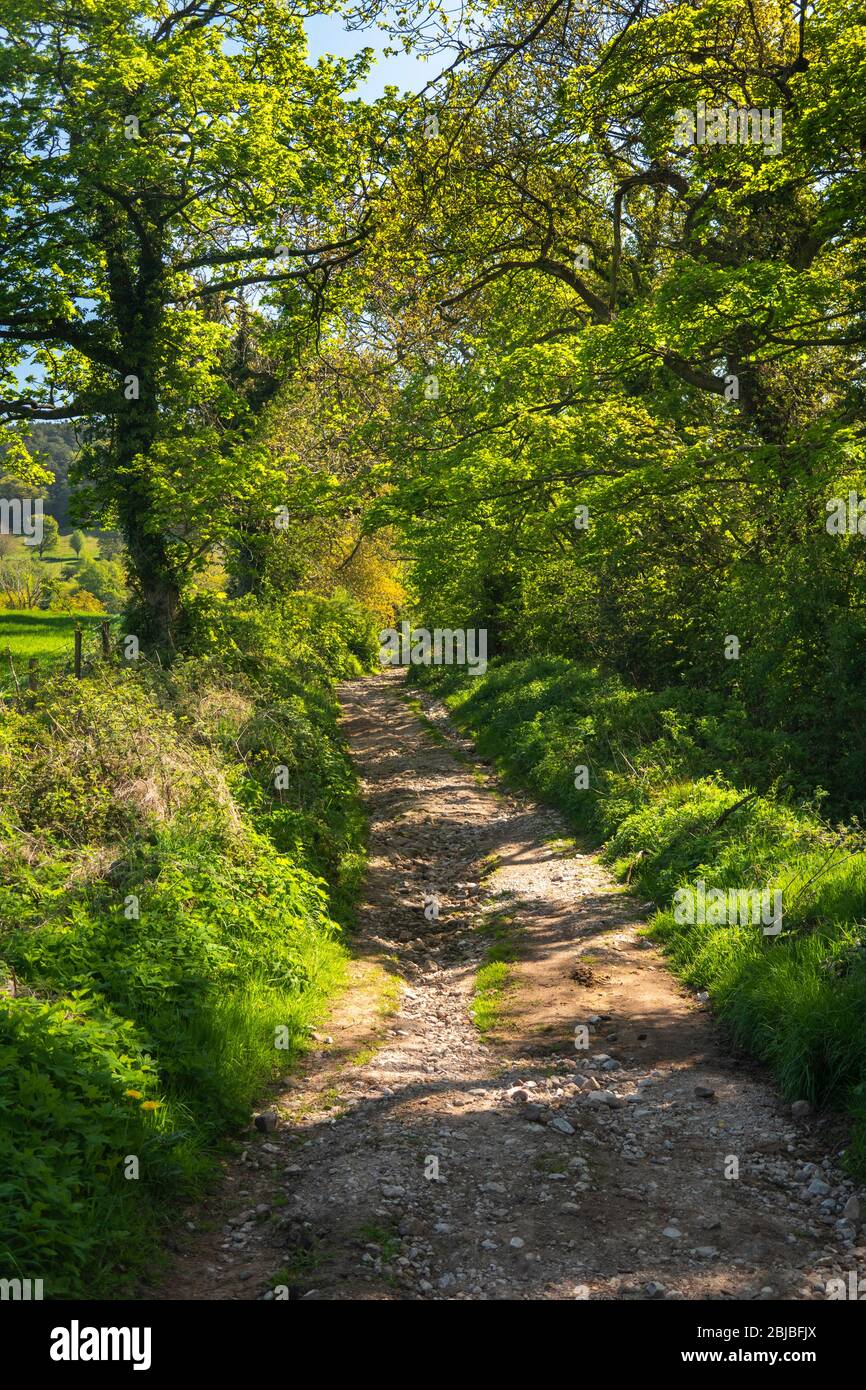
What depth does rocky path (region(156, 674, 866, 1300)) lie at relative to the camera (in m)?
4.61

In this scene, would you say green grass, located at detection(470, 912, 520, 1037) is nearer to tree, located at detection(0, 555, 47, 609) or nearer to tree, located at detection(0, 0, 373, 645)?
tree, located at detection(0, 0, 373, 645)

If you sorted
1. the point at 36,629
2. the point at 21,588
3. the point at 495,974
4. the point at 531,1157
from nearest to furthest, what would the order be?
the point at 531,1157 → the point at 495,974 → the point at 36,629 → the point at 21,588

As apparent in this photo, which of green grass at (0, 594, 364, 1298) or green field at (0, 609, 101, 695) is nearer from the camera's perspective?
green grass at (0, 594, 364, 1298)

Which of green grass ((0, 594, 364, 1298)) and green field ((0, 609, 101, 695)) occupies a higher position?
green field ((0, 609, 101, 695))

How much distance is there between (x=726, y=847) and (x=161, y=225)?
14630mm

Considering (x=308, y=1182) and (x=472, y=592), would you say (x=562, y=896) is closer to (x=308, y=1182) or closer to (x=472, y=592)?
(x=308, y=1182)

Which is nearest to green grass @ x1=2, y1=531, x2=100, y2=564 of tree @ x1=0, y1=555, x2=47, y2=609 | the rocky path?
tree @ x1=0, y1=555, x2=47, y2=609

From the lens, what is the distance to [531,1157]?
223 inches

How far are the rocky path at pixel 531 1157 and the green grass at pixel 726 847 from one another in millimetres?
319

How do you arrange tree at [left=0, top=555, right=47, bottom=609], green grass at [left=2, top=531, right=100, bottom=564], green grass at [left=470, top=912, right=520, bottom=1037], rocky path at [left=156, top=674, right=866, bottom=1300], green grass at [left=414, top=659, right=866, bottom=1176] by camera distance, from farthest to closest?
1. green grass at [left=2, top=531, right=100, bottom=564]
2. tree at [left=0, top=555, right=47, bottom=609]
3. green grass at [left=470, top=912, right=520, bottom=1037]
4. green grass at [left=414, top=659, right=866, bottom=1176]
5. rocky path at [left=156, top=674, right=866, bottom=1300]

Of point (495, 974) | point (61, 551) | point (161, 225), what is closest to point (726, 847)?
point (495, 974)

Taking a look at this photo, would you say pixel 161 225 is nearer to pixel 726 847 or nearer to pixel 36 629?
pixel 726 847

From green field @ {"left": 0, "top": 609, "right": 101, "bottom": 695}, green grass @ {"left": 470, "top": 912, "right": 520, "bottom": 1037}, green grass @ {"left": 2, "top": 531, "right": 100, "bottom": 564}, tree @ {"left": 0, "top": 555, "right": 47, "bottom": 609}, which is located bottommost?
green grass @ {"left": 470, "top": 912, "right": 520, "bottom": 1037}

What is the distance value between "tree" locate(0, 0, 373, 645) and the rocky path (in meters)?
10.6
